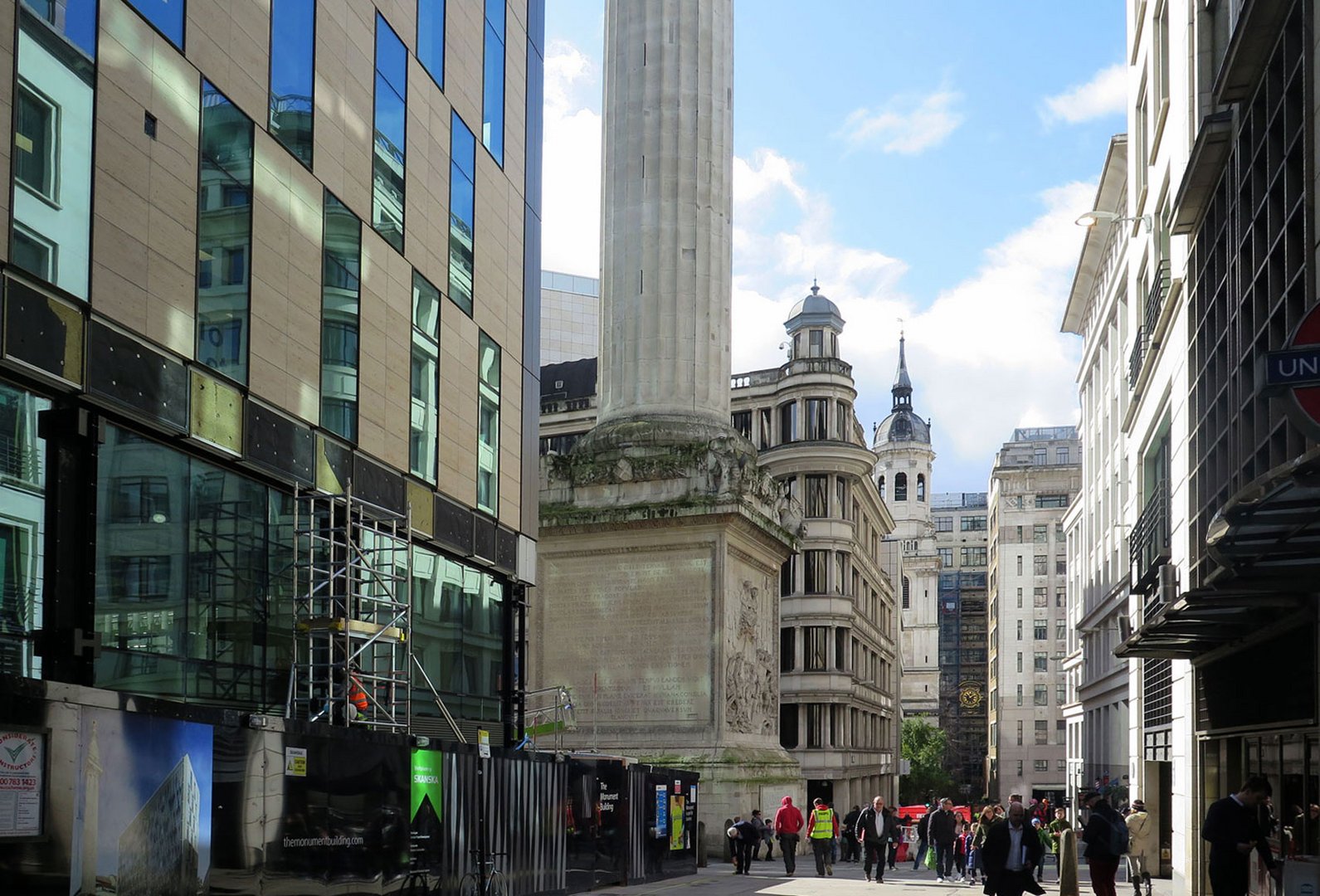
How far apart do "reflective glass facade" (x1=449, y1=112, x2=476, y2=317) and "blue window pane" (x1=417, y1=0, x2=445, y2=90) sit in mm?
989

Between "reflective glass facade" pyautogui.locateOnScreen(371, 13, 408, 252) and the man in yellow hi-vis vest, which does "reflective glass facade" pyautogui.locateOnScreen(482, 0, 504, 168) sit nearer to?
"reflective glass facade" pyautogui.locateOnScreen(371, 13, 408, 252)

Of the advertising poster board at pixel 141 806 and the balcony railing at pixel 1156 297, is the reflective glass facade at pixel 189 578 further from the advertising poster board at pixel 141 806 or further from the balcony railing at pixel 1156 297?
the balcony railing at pixel 1156 297

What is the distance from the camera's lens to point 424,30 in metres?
26.9

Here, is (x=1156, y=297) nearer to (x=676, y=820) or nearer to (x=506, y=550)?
(x=506, y=550)

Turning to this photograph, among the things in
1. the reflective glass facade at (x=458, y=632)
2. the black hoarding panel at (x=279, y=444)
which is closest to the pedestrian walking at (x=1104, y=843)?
the reflective glass facade at (x=458, y=632)

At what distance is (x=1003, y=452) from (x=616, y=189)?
13634 cm

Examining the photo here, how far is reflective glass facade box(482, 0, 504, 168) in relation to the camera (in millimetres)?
29891

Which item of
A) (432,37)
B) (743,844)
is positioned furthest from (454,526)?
(743,844)

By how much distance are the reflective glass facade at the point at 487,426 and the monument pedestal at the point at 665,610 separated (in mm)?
12187

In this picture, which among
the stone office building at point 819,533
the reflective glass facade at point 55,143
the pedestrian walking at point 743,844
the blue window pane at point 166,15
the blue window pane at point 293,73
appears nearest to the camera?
the reflective glass facade at point 55,143

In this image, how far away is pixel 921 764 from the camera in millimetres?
133375

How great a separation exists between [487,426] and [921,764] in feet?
362

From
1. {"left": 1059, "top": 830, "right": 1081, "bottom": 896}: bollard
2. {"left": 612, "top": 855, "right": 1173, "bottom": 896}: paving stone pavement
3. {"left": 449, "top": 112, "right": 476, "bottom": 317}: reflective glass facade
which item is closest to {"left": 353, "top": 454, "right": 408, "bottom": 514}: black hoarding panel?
{"left": 449, "top": 112, "right": 476, "bottom": 317}: reflective glass facade

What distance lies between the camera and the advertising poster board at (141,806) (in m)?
12.6
